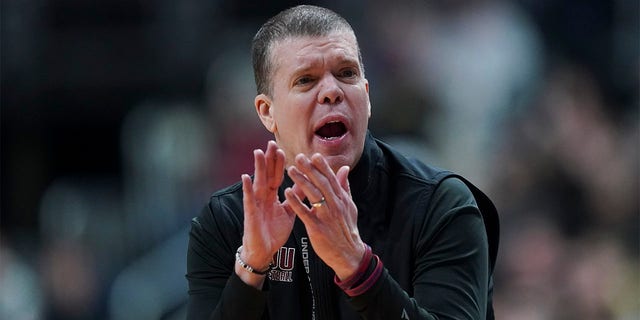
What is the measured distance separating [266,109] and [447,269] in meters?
0.92

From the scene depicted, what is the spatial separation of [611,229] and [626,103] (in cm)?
121

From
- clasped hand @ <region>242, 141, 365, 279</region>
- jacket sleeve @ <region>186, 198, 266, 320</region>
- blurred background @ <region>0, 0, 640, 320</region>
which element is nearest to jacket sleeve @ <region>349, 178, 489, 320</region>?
clasped hand @ <region>242, 141, 365, 279</region>

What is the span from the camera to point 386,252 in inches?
145

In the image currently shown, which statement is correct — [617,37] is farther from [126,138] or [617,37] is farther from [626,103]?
[126,138]

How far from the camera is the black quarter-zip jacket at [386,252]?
3.49m

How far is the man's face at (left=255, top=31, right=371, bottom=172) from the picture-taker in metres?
3.70

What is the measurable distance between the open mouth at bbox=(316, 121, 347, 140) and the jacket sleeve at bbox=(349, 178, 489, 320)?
0.38 meters

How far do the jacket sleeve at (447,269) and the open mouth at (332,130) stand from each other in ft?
1.24

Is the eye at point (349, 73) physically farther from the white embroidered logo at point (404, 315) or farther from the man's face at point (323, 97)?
the white embroidered logo at point (404, 315)

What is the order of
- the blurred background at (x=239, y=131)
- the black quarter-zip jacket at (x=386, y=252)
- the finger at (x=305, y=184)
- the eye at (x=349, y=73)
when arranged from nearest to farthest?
the finger at (x=305, y=184) < the black quarter-zip jacket at (x=386, y=252) < the eye at (x=349, y=73) < the blurred background at (x=239, y=131)

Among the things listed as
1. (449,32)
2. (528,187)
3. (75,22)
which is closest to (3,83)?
(75,22)

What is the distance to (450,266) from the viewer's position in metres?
3.53

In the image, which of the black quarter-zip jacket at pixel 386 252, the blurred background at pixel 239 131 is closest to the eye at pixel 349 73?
the black quarter-zip jacket at pixel 386 252

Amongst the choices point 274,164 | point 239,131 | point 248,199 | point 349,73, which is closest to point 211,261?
point 248,199
